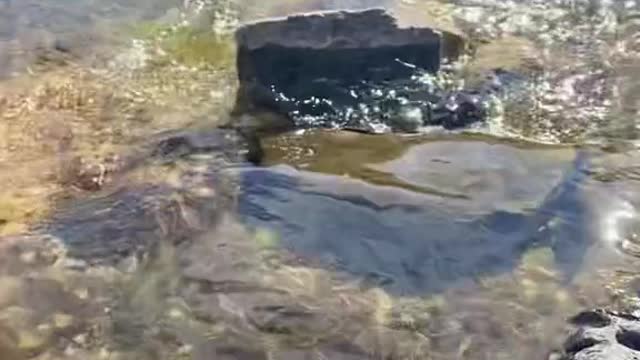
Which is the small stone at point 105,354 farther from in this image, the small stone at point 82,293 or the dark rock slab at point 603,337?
the dark rock slab at point 603,337

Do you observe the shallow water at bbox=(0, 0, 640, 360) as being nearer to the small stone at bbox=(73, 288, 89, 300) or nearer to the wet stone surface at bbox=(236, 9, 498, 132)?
the small stone at bbox=(73, 288, 89, 300)

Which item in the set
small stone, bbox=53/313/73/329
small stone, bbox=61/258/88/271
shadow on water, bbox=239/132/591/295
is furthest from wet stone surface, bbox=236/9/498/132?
small stone, bbox=53/313/73/329

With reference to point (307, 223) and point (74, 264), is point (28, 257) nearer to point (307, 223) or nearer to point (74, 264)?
point (74, 264)

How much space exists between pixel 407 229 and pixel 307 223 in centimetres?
49

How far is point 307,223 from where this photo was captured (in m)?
Result: 5.21

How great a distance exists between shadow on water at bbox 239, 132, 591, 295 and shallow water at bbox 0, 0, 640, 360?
10 millimetres

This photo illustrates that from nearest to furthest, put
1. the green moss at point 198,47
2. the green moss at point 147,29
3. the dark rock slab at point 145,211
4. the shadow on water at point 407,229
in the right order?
the shadow on water at point 407,229 → the dark rock slab at point 145,211 → the green moss at point 198,47 → the green moss at point 147,29

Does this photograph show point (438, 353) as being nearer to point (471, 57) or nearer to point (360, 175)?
point (360, 175)

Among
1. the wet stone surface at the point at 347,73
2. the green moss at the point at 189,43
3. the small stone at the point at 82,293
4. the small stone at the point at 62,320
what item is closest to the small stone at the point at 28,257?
the small stone at the point at 82,293

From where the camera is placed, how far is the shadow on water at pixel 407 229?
4945mm

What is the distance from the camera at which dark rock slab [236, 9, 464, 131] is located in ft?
20.8

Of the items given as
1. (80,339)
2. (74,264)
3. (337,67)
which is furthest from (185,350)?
(337,67)

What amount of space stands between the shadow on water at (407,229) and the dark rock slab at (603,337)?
0.41 meters

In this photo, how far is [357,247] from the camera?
16.6 ft
